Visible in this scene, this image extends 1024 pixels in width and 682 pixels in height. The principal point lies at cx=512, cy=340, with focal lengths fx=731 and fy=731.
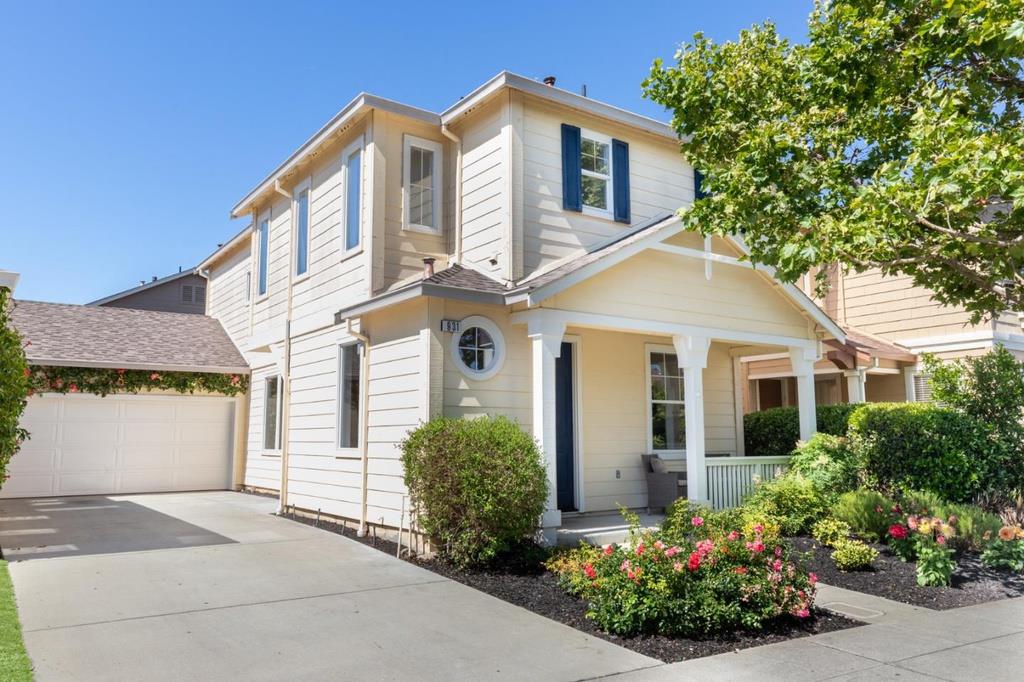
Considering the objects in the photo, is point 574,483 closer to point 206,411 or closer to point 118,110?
point 206,411

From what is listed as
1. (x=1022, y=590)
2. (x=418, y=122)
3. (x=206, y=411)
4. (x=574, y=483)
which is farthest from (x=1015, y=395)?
(x=206, y=411)

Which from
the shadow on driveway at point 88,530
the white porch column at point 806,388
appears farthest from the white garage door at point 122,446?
the white porch column at point 806,388

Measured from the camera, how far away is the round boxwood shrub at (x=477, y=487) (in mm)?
7527

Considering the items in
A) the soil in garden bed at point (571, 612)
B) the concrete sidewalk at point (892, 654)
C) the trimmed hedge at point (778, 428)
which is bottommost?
the concrete sidewalk at point (892, 654)

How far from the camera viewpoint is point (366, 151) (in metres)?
11.0

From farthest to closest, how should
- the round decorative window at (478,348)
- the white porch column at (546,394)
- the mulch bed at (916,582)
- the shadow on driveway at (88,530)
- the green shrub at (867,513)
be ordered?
the round decorative window at (478,348), the shadow on driveway at (88,530), the green shrub at (867,513), the white porch column at (546,394), the mulch bed at (916,582)

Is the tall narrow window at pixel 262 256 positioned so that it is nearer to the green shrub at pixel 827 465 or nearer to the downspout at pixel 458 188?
the downspout at pixel 458 188

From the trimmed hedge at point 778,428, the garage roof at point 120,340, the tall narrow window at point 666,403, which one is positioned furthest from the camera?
the garage roof at point 120,340

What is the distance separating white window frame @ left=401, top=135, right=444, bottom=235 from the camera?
433 inches

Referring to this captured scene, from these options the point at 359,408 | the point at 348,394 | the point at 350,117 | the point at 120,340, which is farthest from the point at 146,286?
the point at 359,408

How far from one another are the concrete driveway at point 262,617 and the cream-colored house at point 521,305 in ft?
5.47

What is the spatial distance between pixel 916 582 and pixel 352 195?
909cm

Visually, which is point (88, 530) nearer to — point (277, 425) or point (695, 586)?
point (277, 425)

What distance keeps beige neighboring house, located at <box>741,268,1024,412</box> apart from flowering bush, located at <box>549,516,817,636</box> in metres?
7.88
